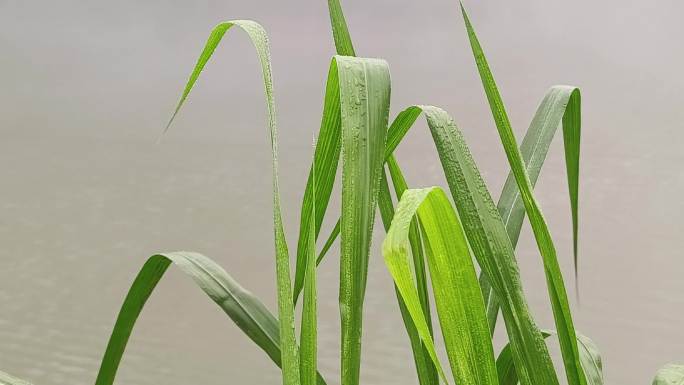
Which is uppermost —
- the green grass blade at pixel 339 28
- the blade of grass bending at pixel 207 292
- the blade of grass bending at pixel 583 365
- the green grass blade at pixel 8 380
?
the green grass blade at pixel 339 28

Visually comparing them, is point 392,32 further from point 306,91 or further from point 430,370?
point 430,370

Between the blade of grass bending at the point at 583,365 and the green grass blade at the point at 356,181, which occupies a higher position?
the green grass blade at the point at 356,181

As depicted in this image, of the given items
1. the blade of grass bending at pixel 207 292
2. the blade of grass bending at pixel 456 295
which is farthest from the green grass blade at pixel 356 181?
the blade of grass bending at pixel 207 292

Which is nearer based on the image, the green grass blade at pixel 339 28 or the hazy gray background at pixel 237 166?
the green grass blade at pixel 339 28

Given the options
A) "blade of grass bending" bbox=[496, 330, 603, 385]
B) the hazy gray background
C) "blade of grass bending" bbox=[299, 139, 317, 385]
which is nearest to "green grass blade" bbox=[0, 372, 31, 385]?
"blade of grass bending" bbox=[299, 139, 317, 385]

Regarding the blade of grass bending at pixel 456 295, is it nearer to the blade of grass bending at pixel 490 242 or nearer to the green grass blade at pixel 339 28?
the blade of grass bending at pixel 490 242

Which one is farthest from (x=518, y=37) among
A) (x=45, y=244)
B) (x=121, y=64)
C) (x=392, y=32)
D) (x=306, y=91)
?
(x=45, y=244)

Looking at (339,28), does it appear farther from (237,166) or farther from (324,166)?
(237,166)

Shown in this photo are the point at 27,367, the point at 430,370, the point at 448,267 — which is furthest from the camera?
the point at 27,367
